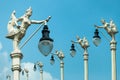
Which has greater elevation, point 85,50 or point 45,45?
point 85,50

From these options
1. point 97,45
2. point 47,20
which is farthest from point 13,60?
point 97,45

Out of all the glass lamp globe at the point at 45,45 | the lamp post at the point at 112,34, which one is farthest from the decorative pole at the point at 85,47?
the glass lamp globe at the point at 45,45

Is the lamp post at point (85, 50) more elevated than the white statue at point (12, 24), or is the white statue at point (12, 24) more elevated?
the lamp post at point (85, 50)

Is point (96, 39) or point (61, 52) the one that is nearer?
point (96, 39)

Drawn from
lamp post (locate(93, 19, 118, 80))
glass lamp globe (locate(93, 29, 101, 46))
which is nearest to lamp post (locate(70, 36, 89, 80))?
lamp post (locate(93, 19, 118, 80))

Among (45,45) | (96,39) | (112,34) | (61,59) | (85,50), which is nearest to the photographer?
(45,45)

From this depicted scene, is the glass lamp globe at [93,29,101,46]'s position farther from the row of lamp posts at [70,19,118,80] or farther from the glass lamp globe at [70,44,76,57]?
the glass lamp globe at [70,44,76,57]

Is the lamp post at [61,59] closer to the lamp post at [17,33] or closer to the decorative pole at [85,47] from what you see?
the decorative pole at [85,47]

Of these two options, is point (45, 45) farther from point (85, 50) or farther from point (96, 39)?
point (85, 50)

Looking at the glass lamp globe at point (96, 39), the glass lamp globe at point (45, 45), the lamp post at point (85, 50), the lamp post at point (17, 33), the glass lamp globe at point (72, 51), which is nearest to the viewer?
the glass lamp globe at point (45, 45)

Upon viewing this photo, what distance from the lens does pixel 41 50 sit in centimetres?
2167

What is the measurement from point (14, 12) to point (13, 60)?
2.85m

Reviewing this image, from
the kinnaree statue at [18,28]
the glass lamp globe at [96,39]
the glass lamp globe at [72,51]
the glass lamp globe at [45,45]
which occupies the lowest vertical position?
the glass lamp globe at [45,45]

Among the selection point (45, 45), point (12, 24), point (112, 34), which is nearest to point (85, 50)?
point (112, 34)
